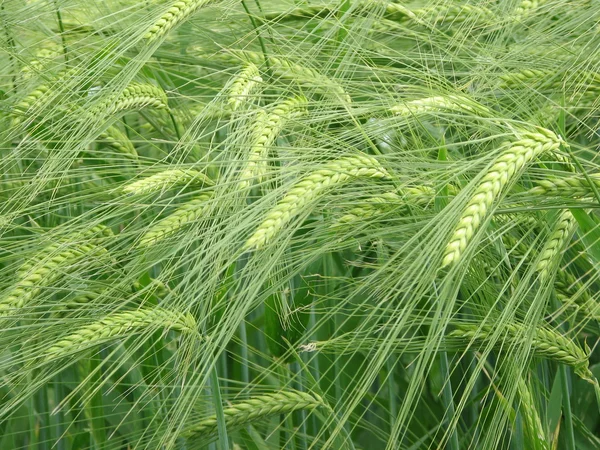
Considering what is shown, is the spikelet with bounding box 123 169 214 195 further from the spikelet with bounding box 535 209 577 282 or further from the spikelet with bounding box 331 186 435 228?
the spikelet with bounding box 535 209 577 282

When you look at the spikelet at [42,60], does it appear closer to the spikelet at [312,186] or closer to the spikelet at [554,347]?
the spikelet at [312,186]

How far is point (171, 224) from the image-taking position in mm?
904

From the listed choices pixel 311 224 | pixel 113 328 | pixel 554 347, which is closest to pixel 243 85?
pixel 311 224

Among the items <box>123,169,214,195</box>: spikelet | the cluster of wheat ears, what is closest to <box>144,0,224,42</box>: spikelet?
the cluster of wheat ears

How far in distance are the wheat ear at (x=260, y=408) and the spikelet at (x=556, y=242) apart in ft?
1.04

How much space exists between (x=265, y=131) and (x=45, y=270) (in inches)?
11.1

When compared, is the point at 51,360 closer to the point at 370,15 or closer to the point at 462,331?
the point at 462,331

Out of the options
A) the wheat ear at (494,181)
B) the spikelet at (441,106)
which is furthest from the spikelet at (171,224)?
the wheat ear at (494,181)

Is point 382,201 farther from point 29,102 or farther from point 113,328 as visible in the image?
point 29,102

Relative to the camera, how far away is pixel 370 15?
114 centimetres

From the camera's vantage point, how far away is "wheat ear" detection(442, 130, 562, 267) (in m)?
0.57

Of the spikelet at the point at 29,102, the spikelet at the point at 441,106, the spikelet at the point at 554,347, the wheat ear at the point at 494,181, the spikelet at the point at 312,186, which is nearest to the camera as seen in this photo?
the wheat ear at the point at 494,181

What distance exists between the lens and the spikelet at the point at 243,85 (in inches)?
36.1

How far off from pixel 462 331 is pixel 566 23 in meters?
0.44
